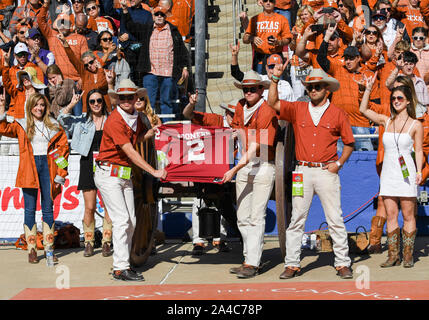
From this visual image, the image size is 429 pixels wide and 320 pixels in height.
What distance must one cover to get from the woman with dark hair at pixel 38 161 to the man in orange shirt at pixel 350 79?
4.22m

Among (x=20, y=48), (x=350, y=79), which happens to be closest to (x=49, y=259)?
(x=20, y=48)

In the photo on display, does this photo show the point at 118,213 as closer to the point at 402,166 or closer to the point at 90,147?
the point at 90,147

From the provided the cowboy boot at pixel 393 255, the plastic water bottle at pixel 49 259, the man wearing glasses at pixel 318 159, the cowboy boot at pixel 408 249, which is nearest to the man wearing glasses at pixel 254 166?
the man wearing glasses at pixel 318 159

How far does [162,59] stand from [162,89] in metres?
0.57

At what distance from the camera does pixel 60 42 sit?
43.0 feet

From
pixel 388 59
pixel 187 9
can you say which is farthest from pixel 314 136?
pixel 187 9

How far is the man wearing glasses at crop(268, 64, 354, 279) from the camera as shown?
7934 mm

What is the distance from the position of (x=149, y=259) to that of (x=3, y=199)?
313 centimetres

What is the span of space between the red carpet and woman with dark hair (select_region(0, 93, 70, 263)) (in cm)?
192

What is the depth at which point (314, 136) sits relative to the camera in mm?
7934

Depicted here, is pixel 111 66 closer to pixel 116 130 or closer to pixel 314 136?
pixel 116 130

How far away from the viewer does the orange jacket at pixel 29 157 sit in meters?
9.34

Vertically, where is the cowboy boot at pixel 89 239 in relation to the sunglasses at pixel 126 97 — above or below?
below

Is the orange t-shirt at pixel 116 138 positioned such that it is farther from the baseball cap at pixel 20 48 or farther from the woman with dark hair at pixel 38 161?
the baseball cap at pixel 20 48
